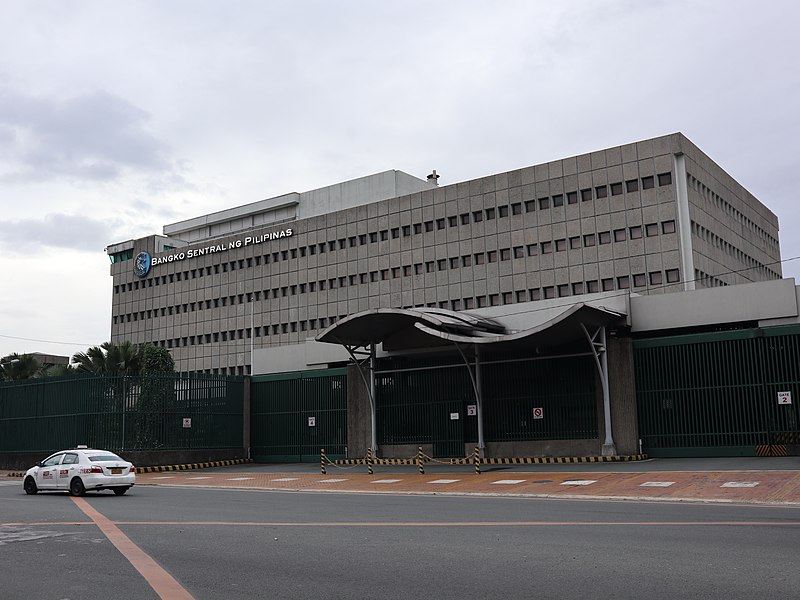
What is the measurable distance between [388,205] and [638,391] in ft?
155

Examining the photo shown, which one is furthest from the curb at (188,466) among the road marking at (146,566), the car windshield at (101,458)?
the road marking at (146,566)

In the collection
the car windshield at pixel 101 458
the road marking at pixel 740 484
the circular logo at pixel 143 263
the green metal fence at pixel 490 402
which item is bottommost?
the road marking at pixel 740 484

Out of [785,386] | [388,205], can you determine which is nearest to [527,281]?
[388,205]

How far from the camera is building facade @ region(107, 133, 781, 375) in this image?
62.8 m

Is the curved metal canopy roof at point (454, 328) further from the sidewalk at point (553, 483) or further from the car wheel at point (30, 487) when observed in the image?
the car wheel at point (30, 487)

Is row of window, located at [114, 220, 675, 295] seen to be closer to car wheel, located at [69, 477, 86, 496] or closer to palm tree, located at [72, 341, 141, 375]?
palm tree, located at [72, 341, 141, 375]

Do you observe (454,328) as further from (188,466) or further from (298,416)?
(188,466)

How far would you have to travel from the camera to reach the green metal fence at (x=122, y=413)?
1576 inches

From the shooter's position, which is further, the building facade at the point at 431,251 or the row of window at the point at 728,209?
the row of window at the point at 728,209

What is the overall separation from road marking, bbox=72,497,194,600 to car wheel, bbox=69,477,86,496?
338 inches

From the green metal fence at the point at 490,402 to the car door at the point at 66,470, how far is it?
17.4 m

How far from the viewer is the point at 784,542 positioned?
11.2 meters

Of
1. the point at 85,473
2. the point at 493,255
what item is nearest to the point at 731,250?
the point at 493,255

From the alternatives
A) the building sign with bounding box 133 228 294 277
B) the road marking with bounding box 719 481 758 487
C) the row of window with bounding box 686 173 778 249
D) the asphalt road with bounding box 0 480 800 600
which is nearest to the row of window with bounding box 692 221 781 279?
the row of window with bounding box 686 173 778 249
